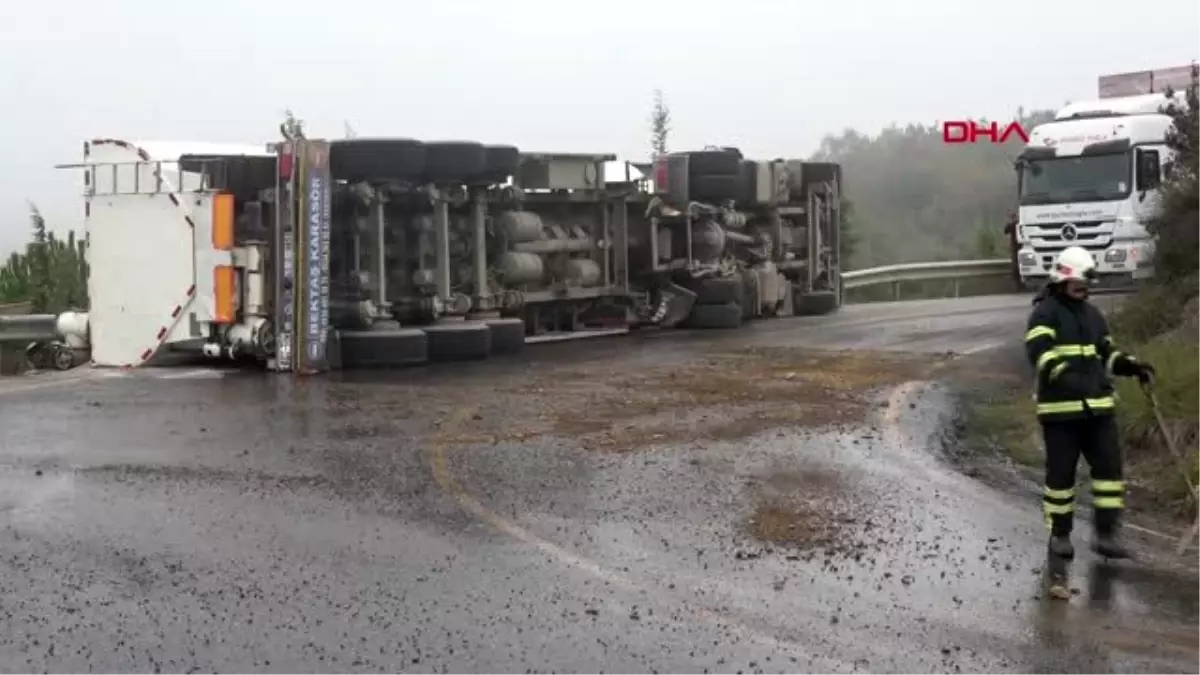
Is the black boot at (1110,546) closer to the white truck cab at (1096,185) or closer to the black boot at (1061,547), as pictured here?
the black boot at (1061,547)

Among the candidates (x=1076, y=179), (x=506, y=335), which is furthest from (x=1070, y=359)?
(x=1076, y=179)

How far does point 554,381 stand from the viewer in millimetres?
12586

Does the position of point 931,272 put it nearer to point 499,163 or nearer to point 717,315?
point 717,315

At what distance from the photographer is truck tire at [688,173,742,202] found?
62.4 feet

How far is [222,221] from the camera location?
43.1ft

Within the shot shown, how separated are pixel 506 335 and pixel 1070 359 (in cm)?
939

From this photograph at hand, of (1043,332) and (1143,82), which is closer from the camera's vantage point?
(1043,332)

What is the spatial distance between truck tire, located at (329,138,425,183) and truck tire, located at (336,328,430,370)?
61.6 inches

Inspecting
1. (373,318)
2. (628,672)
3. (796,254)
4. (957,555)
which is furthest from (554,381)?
(796,254)

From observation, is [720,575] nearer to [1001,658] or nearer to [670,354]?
[1001,658]

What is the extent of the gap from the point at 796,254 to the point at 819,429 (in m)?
12.2

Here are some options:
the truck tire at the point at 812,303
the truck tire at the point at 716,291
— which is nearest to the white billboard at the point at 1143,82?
the truck tire at the point at 812,303

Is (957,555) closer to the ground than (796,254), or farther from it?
closer to the ground

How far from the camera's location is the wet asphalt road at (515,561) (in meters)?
4.97
